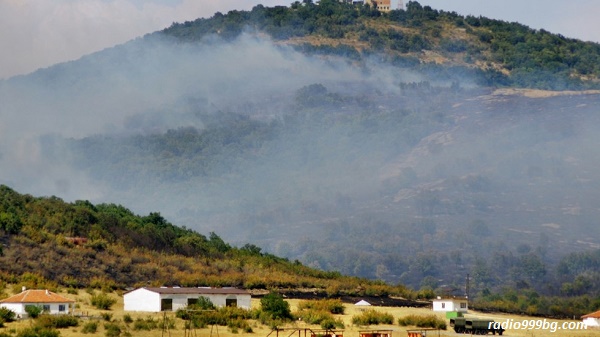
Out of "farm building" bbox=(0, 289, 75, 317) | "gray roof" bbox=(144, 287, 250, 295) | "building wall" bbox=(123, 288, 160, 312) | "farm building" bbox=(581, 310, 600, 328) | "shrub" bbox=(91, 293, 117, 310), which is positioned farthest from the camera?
"farm building" bbox=(581, 310, 600, 328)

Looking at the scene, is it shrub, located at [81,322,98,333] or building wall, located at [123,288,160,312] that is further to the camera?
building wall, located at [123,288,160,312]

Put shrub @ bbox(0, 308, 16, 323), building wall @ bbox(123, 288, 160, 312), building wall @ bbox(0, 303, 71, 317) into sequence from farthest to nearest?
building wall @ bbox(123, 288, 160, 312) < building wall @ bbox(0, 303, 71, 317) < shrub @ bbox(0, 308, 16, 323)

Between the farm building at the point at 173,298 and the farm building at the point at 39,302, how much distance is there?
480cm

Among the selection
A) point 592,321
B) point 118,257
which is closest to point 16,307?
point 118,257

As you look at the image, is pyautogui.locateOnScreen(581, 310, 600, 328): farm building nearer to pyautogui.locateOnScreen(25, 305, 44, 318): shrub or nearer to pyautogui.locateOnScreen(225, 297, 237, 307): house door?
pyautogui.locateOnScreen(225, 297, 237, 307): house door

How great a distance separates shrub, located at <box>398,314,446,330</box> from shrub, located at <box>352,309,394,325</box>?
715 mm

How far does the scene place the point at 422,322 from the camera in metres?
74.0

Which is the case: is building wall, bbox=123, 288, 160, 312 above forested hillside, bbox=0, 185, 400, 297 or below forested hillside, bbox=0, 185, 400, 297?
below

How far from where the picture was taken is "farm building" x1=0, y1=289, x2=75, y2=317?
217 ft

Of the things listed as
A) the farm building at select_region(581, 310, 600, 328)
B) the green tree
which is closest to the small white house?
the farm building at select_region(581, 310, 600, 328)

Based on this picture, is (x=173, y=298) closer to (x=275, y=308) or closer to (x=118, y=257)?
(x=275, y=308)

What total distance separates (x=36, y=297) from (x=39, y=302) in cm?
65

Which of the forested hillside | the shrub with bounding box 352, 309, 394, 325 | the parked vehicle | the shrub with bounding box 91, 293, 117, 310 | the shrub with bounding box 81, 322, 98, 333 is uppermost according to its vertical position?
the forested hillside

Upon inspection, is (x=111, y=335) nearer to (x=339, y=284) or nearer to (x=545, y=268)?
(x=339, y=284)
